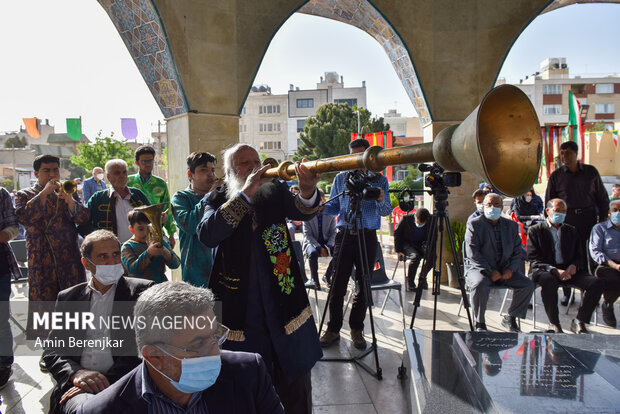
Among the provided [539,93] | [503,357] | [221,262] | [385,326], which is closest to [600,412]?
[503,357]

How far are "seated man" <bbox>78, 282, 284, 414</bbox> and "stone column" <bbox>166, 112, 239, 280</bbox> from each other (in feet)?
12.6

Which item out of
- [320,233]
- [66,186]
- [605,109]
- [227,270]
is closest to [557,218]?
[320,233]

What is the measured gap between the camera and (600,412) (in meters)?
2.11

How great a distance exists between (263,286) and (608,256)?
433 centimetres

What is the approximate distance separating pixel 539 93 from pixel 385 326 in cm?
Answer: 5105

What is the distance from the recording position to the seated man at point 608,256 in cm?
453

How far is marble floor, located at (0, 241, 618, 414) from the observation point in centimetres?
301

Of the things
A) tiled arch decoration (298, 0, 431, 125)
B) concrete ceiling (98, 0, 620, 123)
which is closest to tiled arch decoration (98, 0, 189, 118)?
concrete ceiling (98, 0, 620, 123)

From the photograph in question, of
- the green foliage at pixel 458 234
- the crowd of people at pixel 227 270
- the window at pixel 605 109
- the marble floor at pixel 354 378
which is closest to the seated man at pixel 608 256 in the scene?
the crowd of people at pixel 227 270

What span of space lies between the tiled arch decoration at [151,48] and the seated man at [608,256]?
4993 mm

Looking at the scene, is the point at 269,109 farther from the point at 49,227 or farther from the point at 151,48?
the point at 49,227

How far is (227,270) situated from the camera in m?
2.22

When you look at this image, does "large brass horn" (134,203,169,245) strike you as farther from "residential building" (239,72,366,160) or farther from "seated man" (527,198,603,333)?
"residential building" (239,72,366,160)

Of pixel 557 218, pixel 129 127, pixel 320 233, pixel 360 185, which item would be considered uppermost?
pixel 129 127
